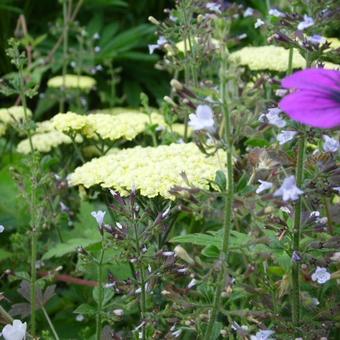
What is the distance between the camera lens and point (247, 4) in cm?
410

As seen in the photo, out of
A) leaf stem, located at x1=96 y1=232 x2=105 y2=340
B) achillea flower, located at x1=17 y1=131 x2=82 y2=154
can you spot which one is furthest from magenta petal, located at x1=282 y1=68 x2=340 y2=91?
achillea flower, located at x1=17 y1=131 x2=82 y2=154

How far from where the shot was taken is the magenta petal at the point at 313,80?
87 cm

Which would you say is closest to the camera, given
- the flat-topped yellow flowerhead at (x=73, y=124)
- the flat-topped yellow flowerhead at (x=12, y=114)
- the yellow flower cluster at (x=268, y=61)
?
the flat-topped yellow flowerhead at (x=73, y=124)

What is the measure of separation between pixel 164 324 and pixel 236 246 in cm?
37

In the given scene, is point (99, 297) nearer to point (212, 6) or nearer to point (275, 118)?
point (275, 118)

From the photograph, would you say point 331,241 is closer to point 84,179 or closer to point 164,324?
point 164,324

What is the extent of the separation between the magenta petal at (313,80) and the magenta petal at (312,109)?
0.01m

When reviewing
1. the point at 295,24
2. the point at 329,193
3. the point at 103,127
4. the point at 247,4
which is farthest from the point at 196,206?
the point at 247,4

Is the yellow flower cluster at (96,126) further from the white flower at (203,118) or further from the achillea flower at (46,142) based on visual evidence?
A: the white flower at (203,118)

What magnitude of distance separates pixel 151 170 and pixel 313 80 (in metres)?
0.44

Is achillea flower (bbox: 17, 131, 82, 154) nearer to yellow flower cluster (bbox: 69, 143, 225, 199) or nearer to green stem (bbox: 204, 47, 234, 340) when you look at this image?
yellow flower cluster (bbox: 69, 143, 225, 199)

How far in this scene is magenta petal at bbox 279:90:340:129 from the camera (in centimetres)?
83

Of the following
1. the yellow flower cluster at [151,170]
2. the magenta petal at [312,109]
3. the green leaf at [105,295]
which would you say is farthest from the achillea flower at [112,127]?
the magenta petal at [312,109]

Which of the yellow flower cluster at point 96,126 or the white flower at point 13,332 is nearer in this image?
the white flower at point 13,332
